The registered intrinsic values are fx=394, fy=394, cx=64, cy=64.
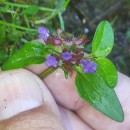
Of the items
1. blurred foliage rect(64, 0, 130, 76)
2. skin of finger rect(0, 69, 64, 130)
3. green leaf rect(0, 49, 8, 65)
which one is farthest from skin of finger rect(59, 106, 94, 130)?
blurred foliage rect(64, 0, 130, 76)

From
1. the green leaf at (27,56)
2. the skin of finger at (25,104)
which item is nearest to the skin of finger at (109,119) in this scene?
the skin of finger at (25,104)

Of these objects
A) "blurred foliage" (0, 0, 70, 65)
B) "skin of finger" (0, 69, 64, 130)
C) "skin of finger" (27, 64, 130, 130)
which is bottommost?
"skin of finger" (27, 64, 130, 130)

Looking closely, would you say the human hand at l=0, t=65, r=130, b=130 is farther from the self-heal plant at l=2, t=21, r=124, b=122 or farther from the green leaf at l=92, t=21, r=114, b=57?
the green leaf at l=92, t=21, r=114, b=57

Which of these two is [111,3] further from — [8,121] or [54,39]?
[8,121]

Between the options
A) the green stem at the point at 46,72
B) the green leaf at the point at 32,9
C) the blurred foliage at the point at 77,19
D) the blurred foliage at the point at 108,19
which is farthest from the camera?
the blurred foliage at the point at 108,19

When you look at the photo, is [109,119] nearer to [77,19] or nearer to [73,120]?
[73,120]

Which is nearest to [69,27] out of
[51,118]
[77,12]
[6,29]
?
[77,12]

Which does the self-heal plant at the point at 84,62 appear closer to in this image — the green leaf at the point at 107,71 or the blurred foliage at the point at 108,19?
the green leaf at the point at 107,71

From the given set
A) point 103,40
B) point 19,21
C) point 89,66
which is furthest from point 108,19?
point 89,66
